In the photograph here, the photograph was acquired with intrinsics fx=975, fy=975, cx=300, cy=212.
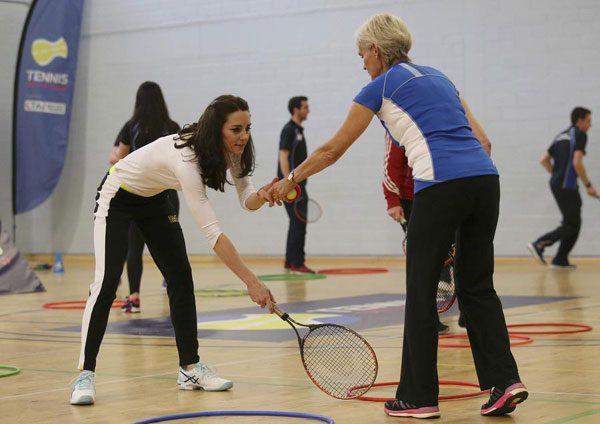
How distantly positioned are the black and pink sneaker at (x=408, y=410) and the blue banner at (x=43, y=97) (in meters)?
13.3

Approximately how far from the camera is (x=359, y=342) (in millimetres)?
4117

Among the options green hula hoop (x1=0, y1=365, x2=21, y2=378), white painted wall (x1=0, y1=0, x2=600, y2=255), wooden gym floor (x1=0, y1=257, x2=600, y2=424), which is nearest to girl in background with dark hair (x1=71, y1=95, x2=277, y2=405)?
wooden gym floor (x1=0, y1=257, x2=600, y2=424)

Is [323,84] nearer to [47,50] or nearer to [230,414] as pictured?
[47,50]

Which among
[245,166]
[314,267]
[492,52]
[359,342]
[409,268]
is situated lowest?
[314,267]

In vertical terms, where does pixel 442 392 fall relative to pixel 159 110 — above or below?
below

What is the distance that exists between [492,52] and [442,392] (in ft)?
32.5

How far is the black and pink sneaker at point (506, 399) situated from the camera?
3752mm

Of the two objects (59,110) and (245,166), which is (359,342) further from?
(59,110)

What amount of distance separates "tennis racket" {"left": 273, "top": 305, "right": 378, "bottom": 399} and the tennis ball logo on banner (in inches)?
518

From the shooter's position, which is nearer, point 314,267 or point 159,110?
point 159,110

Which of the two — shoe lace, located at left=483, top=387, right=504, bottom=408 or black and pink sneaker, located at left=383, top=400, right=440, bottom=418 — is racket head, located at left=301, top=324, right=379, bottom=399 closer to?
black and pink sneaker, located at left=383, top=400, right=440, bottom=418

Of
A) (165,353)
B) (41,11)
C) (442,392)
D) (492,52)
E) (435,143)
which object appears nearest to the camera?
(435,143)

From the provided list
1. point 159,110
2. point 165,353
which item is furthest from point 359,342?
point 159,110

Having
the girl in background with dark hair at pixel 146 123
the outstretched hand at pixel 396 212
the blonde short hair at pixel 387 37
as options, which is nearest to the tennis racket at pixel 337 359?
the blonde short hair at pixel 387 37
